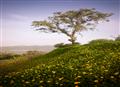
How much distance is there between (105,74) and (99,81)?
2.65 feet

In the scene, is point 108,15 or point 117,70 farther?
point 108,15

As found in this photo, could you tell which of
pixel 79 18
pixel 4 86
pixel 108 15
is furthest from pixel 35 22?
pixel 4 86

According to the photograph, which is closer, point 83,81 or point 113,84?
point 113,84

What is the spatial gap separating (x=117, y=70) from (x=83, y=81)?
1479 millimetres

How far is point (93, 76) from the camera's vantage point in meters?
9.05

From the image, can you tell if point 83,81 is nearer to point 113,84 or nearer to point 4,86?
point 113,84

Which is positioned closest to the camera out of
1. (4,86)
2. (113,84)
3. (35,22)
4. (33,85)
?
(113,84)

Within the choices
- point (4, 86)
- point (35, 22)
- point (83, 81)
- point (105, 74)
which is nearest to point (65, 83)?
point (83, 81)

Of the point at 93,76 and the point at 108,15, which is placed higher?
the point at 108,15

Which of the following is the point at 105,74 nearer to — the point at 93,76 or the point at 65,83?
the point at 93,76

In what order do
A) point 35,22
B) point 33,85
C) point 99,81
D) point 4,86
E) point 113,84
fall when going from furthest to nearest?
point 35,22
point 4,86
point 33,85
point 99,81
point 113,84

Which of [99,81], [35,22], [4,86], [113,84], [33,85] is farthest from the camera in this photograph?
[35,22]

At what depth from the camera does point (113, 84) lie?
7723mm

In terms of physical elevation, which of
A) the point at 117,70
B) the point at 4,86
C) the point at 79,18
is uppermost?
the point at 79,18
